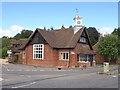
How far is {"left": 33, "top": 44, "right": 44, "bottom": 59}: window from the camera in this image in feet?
163

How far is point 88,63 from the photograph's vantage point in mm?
51344

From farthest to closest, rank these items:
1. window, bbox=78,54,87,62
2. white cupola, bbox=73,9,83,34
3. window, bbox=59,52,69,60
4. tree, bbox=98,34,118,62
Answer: tree, bbox=98,34,118,62 < white cupola, bbox=73,9,83,34 < window, bbox=78,54,87,62 < window, bbox=59,52,69,60

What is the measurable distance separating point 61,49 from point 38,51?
4441 mm

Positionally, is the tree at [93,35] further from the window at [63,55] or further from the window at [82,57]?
the window at [63,55]

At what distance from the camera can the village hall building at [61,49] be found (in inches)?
1916

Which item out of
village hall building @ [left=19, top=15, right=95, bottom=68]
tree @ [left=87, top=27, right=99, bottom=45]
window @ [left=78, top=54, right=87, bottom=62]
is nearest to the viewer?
village hall building @ [left=19, top=15, right=95, bottom=68]

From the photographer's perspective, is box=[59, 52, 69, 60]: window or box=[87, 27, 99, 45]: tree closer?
box=[59, 52, 69, 60]: window

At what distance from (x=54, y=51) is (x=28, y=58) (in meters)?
6.41

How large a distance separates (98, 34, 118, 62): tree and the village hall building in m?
9.57

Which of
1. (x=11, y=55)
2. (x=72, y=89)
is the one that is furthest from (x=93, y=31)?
(x=72, y=89)

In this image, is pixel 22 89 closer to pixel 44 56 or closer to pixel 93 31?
pixel 44 56

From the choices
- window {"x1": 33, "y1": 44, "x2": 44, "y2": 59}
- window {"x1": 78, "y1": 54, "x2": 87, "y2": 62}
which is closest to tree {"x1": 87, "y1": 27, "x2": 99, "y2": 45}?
window {"x1": 78, "y1": 54, "x2": 87, "y2": 62}

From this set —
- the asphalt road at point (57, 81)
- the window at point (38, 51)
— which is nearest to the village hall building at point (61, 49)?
the window at point (38, 51)

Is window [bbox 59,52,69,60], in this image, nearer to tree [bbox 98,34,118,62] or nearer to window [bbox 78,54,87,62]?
window [bbox 78,54,87,62]
